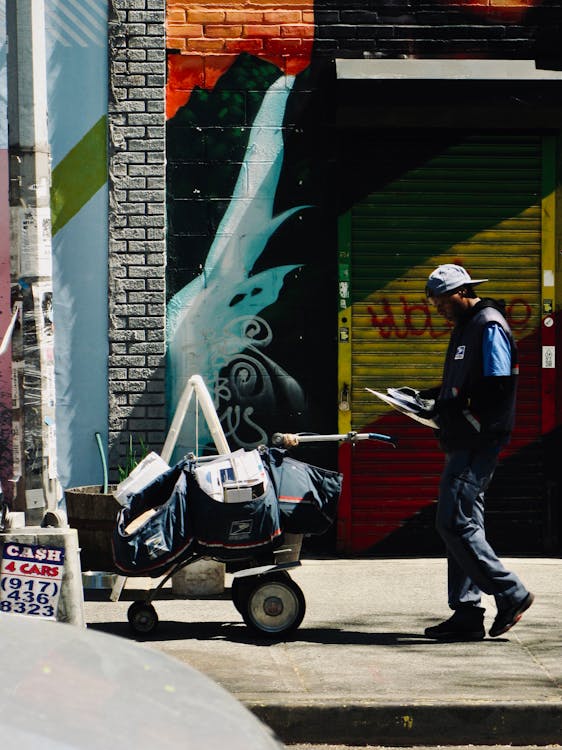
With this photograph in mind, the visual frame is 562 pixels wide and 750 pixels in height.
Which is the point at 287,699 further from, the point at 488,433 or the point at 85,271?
the point at 85,271

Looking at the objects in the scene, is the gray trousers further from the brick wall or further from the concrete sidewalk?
the brick wall

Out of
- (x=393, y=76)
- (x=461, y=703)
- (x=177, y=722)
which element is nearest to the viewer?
(x=177, y=722)

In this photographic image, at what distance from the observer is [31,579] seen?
20.0 feet

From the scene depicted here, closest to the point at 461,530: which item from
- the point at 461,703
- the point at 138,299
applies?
the point at 461,703

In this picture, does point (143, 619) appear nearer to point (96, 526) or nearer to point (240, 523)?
point (240, 523)

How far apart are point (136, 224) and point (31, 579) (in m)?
4.16

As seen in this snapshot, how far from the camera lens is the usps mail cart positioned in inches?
267

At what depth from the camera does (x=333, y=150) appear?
9727 mm

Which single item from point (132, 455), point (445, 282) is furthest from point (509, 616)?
point (132, 455)

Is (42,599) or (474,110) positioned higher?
(474,110)

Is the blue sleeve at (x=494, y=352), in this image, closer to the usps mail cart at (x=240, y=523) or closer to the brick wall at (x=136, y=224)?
the usps mail cart at (x=240, y=523)

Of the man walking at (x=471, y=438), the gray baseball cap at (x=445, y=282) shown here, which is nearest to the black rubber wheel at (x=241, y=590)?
the man walking at (x=471, y=438)

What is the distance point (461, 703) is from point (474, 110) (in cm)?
519

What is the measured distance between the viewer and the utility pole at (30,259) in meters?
6.57
